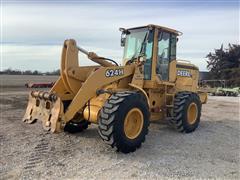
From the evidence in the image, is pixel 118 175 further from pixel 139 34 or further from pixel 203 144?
pixel 139 34

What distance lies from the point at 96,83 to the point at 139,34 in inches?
85.6

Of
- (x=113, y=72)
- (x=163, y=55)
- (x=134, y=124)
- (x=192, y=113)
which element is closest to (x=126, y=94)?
(x=134, y=124)

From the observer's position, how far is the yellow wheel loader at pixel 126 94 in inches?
256

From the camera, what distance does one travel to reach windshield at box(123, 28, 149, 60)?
329 inches

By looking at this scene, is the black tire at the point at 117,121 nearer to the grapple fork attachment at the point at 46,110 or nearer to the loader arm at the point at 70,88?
the loader arm at the point at 70,88

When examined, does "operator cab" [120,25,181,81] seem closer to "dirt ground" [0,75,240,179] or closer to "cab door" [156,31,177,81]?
"cab door" [156,31,177,81]

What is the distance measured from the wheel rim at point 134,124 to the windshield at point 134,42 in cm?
196

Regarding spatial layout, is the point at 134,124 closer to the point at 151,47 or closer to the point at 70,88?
the point at 70,88

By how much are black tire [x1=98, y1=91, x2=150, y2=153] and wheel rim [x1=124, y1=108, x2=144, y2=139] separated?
0.13 meters

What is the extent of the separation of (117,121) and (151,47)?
266 centimetres

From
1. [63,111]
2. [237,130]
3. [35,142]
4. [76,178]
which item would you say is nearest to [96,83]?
[63,111]

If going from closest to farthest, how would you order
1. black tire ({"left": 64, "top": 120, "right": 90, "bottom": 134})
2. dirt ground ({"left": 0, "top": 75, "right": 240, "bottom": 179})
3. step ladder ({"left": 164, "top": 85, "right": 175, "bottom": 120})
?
dirt ground ({"left": 0, "top": 75, "right": 240, "bottom": 179}) < black tire ({"left": 64, "top": 120, "right": 90, "bottom": 134}) < step ladder ({"left": 164, "top": 85, "right": 175, "bottom": 120})

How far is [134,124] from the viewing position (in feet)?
23.0

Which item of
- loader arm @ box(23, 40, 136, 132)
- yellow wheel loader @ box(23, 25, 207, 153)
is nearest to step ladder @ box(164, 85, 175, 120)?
yellow wheel loader @ box(23, 25, 207, 153)
